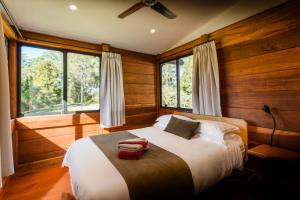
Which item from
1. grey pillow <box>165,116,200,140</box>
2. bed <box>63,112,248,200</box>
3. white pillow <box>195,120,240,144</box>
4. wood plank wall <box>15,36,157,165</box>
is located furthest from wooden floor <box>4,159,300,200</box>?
grey pillow <box>165,116,200,140</box>

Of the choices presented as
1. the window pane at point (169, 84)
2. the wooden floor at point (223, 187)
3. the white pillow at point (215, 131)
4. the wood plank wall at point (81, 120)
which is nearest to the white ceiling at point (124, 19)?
the wood plank wall at point (81, 120)

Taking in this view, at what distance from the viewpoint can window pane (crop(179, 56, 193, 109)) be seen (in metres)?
3.43

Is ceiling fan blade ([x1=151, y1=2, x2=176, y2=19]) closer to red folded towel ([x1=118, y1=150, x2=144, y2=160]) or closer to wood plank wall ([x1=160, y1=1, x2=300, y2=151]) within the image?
wood plank wall ([x1=160, y1=1, x2=300, y2=151])

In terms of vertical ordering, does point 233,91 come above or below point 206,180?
above

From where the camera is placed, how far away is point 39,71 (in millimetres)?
2904

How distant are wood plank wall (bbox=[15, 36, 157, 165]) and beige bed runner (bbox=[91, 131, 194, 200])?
68.5 inches

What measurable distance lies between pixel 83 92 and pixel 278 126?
3376mm

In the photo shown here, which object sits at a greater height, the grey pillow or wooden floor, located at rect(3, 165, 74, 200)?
the grey pillow

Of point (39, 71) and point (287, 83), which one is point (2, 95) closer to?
point (39, 71)

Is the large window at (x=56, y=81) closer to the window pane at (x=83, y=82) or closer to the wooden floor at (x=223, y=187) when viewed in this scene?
the window pane at (x=83, y=82)

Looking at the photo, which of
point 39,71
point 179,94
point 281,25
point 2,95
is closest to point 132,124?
point 179,94

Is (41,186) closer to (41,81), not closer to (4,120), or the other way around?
(4,120)

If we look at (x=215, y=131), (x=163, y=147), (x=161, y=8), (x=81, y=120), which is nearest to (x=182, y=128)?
(x=215, y=131)

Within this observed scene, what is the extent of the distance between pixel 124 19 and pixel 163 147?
2.13 metres
